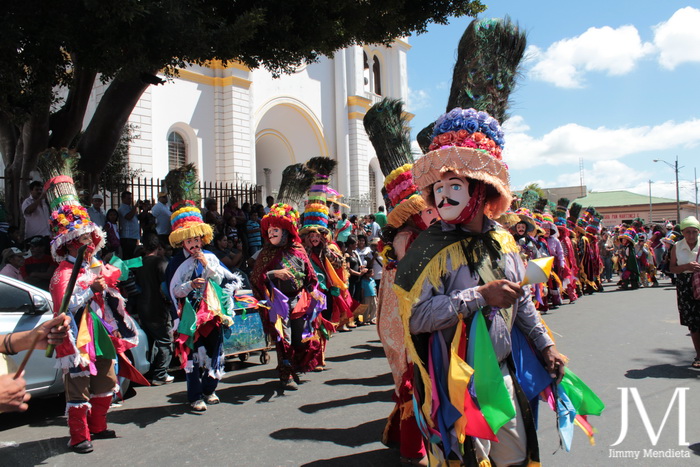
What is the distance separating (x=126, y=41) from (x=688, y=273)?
7724 mm

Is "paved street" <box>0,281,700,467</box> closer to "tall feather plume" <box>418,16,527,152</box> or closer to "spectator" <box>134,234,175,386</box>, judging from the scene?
"spectator" <box>134,234,175,386</box>

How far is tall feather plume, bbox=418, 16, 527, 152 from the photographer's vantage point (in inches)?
251

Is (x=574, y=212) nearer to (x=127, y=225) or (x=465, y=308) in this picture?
(x=127, y=225)

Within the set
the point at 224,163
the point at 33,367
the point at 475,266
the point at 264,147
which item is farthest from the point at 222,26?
the point at 264,147

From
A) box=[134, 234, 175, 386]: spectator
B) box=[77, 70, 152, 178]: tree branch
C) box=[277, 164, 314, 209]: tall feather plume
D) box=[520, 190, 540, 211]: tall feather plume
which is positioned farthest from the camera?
box=[277, 164, 314, 209]: tall feather plume

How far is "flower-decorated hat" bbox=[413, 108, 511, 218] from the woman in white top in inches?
191

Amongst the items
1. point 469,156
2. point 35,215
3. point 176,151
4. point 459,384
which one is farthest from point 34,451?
point 176,151

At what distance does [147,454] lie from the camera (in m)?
4.57

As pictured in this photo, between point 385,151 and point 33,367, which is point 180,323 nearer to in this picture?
point 33,367

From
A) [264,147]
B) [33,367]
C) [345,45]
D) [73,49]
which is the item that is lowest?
[33,367]

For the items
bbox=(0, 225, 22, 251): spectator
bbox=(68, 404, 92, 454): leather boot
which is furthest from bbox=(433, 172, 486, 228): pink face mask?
bbox=(0, 225, 22, 251): spectator

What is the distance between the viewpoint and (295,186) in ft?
47.4

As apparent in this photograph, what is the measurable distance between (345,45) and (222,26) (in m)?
3.15

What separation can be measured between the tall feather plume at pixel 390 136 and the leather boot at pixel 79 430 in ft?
12.2
